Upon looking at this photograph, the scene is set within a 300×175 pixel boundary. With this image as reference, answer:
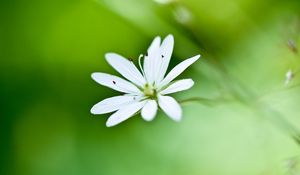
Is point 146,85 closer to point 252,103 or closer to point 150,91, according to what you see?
point 150,91

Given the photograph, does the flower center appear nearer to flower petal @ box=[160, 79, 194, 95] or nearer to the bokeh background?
flower petal @ box=[160, 79, 194, 95]

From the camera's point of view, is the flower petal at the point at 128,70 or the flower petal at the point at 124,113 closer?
the flower petal at the point at 124,113

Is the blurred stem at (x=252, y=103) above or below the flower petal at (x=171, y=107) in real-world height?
above

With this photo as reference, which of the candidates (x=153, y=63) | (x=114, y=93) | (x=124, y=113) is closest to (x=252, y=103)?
(x=153, y=63)

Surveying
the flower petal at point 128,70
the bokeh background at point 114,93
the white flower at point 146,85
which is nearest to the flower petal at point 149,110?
the white flower at point 146,85

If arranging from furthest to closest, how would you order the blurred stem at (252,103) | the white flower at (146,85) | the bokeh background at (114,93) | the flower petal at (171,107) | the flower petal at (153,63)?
1. the bokeh background at (114,93)
2. the blurred stem at (252,103)
3. the flower petal at (153,63)
4. the white flower at (146,85)
5. the flower petal at (171,107)

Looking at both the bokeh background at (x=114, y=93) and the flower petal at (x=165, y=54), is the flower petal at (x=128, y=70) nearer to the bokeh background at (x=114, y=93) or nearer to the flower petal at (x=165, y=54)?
the flower petal at (x=165, y=54)

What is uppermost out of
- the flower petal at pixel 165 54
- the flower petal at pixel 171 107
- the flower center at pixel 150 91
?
the flower petal at pixel 165 54
